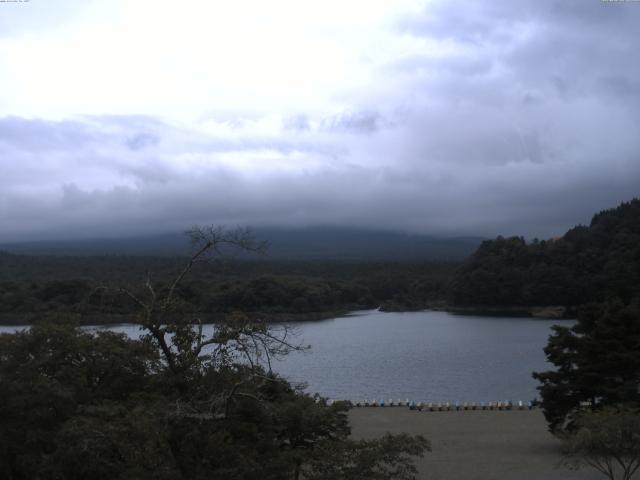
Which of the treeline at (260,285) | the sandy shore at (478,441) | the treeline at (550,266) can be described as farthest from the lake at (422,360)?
the treeline at (550,266)

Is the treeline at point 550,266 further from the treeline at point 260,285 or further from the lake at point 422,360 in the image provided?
the lake at point 422,360

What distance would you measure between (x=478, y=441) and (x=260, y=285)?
4263 cm

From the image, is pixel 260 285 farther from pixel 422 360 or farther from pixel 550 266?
pixel 550 266

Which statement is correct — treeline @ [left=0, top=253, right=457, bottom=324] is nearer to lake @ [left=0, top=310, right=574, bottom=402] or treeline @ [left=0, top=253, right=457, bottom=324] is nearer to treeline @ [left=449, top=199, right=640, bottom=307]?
lake @ [left=0, top=310, right=574, bottom=402]

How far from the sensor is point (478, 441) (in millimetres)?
18984

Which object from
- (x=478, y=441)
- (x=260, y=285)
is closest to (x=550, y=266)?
(x=260, y=285)

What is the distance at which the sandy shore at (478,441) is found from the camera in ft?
50.1

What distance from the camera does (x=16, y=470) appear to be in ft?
31.4

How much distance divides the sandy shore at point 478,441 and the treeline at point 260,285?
18.2 m

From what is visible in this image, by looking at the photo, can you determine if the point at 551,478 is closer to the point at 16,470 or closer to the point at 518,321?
the point at 16,470

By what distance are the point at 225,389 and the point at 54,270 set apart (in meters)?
73.2

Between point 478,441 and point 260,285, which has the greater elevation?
point 260,285

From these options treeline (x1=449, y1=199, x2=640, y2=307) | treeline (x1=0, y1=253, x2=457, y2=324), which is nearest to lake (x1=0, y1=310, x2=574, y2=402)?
treeline (x1=0, y1=253, x2=457, y2=324)

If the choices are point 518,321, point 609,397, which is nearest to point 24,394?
point 609,397
